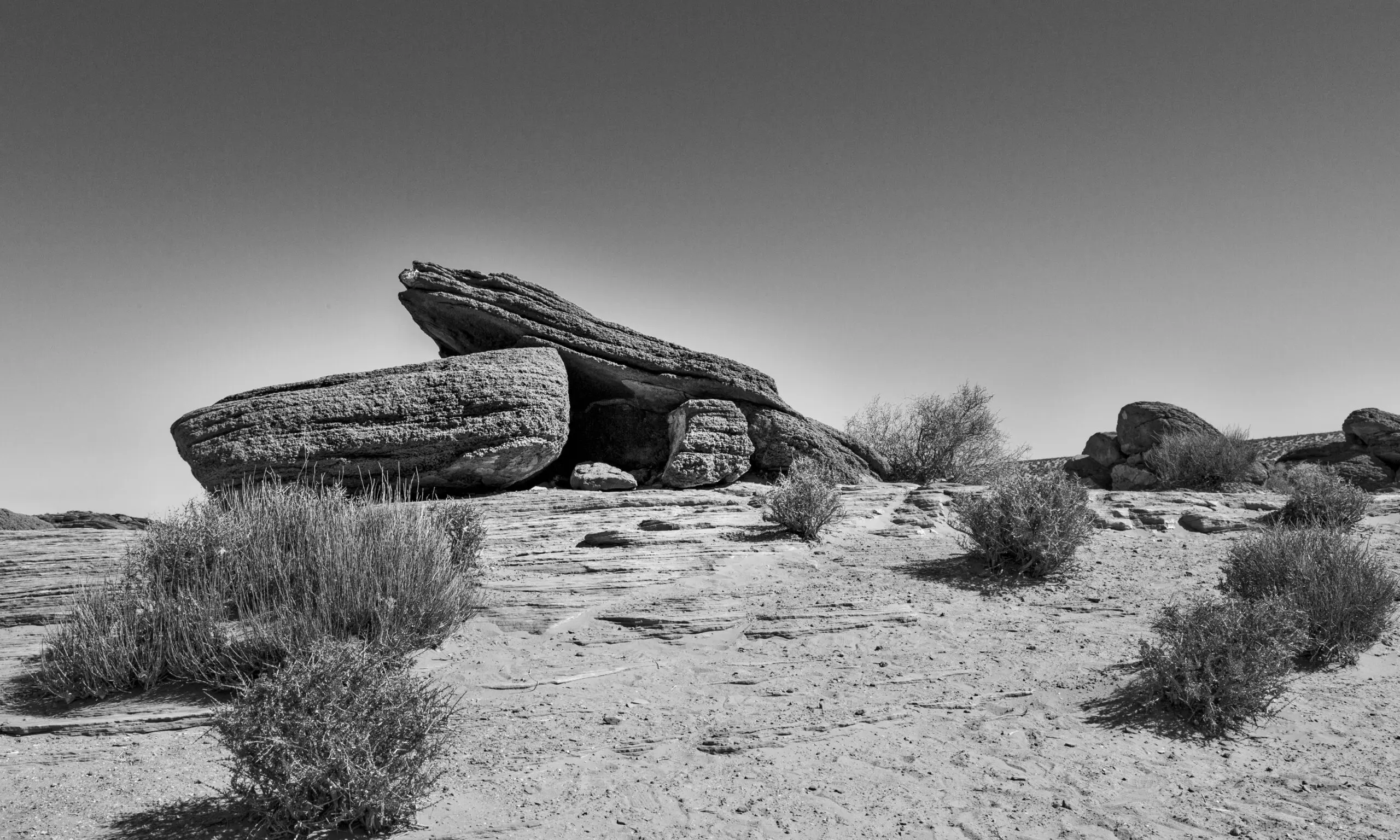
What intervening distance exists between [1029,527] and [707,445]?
506cm

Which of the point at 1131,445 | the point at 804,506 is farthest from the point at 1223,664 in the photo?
the point at 1131,445

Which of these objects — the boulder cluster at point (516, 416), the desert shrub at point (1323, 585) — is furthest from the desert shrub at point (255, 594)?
the desert shrub at point (1323, 585)

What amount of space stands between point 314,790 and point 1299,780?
17.8ft

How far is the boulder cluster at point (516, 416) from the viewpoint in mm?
11281

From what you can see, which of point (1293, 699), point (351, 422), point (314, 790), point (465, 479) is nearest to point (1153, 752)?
point (1293, 699)

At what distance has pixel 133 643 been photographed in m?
5.88

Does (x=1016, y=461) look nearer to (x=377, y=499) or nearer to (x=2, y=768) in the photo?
(x=377, y=499)

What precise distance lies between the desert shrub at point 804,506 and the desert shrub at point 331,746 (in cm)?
608

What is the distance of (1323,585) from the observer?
A: 731cm

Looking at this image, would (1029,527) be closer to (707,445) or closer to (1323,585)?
(1323,585)

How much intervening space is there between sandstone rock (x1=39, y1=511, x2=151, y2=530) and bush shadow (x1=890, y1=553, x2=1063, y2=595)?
10.0 metres

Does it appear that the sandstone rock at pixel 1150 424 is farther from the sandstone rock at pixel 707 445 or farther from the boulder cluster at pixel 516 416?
the sandstone rock at pixel 707 445

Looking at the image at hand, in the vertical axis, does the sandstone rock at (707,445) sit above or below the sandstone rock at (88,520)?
above

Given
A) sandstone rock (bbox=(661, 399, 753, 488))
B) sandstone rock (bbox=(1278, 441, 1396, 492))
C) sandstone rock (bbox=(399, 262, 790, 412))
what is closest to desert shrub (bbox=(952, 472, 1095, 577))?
sandstone rock (bbox=(661, 399, 753, 488))
